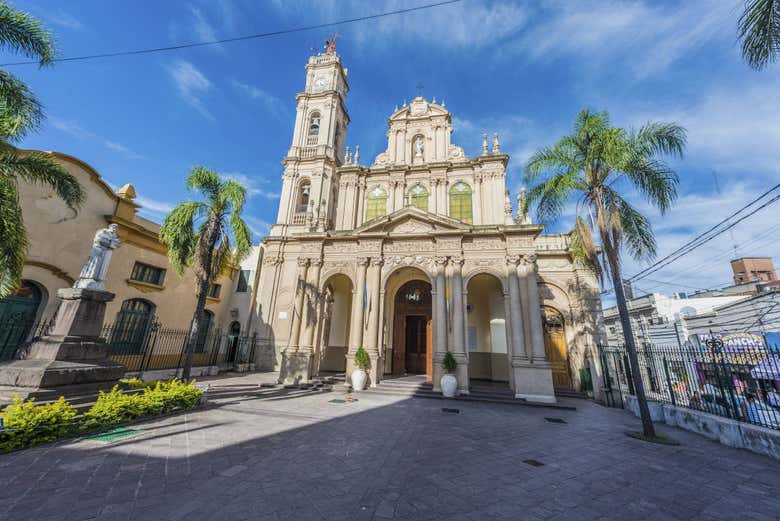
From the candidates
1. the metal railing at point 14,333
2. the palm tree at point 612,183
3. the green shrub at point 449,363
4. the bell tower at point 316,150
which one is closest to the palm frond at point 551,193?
the palm tree at point 612,183

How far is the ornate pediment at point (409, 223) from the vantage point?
1436 cm

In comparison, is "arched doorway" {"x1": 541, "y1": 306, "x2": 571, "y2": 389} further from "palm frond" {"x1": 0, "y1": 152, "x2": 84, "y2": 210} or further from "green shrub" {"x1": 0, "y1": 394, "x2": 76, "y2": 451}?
"palm frond" {"x1": 0, "y1": 152, "x2": 84, "y2": 210}

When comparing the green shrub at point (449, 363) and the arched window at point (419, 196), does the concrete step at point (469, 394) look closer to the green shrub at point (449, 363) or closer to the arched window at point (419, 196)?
the green shrub at point (449, 363)

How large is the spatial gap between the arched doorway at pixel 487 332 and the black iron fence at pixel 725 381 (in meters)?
5.15

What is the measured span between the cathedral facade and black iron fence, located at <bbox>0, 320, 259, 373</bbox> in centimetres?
318


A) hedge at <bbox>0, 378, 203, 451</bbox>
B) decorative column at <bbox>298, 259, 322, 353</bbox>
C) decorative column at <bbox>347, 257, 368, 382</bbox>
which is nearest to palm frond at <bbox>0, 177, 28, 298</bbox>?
hedge at <bbox>0, 378, 203, 451</bbox>

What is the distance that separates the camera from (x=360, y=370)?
493 inches

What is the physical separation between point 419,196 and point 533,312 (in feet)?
33.4

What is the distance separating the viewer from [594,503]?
383cm

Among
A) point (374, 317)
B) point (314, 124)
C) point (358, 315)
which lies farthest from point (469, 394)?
point (314, 124)

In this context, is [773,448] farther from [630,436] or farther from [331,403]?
[331,403]

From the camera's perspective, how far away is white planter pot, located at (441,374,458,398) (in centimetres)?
1144

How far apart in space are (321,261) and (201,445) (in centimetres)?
1053

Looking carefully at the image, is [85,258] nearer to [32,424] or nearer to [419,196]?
[32,424]
